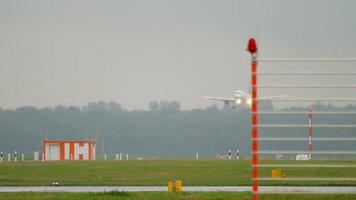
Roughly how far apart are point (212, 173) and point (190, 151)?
123 meters

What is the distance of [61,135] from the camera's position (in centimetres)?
17162

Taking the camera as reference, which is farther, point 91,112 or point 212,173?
point 91,112

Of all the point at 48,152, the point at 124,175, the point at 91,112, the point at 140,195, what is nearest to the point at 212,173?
the point at 124,175

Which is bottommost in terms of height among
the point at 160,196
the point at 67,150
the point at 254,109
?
the point at 160,196

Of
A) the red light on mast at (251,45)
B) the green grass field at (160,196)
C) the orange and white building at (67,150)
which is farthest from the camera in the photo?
the orange and white building at (67,150)

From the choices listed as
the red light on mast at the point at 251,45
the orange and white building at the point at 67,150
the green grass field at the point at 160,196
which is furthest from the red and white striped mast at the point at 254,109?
the orange and white building at the point at 67,150

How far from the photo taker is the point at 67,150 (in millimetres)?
96688

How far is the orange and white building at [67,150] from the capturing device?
315 feet

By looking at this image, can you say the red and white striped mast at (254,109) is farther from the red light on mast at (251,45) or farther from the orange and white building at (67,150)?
the orange and white building at (67,150)

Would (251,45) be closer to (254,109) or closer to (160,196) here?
(254,109)

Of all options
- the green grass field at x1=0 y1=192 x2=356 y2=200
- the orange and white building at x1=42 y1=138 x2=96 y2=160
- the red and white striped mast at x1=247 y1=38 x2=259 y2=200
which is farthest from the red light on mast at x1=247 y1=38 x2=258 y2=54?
the orange and white building at x1=42 y1=138 x2=96 y2=160

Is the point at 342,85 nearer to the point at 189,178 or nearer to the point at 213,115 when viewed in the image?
the point at 189,178

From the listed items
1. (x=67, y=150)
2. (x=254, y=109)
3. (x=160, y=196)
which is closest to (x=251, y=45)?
(x=254, y=109)

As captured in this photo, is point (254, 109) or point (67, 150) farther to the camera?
point (67, 150)
